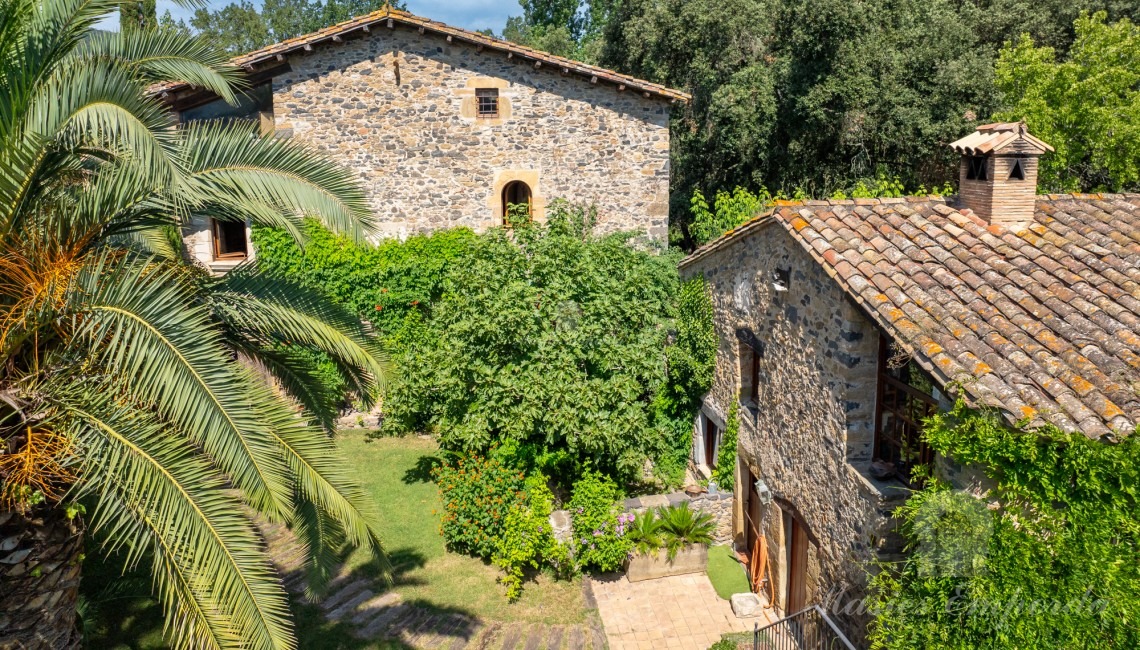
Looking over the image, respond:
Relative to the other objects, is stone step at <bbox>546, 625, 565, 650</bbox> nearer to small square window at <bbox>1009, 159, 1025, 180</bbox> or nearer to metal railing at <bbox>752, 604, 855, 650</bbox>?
metal railing at <bbox>752, 604, 855, 650</bbox>

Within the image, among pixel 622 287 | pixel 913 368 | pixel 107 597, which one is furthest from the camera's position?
pixel 622 287

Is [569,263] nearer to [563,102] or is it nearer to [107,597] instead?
[563,102]

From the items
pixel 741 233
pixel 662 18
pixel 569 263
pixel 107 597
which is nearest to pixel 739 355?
pixel 741 233

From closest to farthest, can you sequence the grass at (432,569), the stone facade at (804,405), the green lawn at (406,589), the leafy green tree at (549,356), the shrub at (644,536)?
the stone facade at (804,405)
the green lawn at (406,589)
the grass at (432,569)
the shrub at (644,536)
the leafy green tree at (549,356)

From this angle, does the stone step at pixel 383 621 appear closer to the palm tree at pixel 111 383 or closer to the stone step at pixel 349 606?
the stone step at pixel 349 606

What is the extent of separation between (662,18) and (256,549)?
22921 mm

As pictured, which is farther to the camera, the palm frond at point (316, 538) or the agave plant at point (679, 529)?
the agave plant at point (679, 529)

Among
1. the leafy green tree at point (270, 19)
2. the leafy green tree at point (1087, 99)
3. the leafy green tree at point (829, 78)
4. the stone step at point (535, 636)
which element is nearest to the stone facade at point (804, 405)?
the stone step at point (535, 636)

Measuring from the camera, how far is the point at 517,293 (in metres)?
13.1

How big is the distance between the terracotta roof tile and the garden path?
5.99m

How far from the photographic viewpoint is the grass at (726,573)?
1230cm

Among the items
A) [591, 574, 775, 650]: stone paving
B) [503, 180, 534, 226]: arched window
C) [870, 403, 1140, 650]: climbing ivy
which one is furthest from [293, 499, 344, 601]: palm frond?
[503, 180, 534, 226]: arched window

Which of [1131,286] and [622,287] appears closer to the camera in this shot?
[1131,286]

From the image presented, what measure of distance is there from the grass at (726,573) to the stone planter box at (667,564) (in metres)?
0.25
